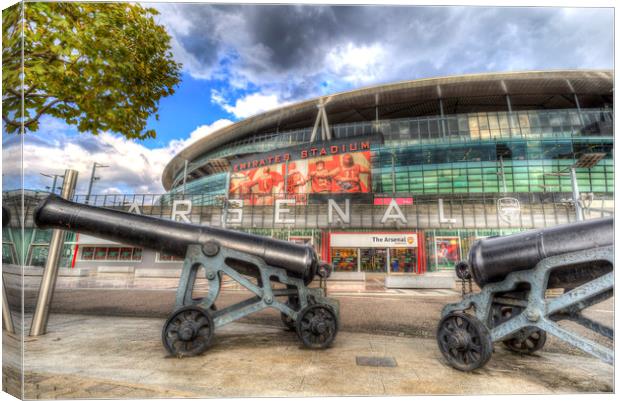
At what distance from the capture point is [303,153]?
77.5 ft

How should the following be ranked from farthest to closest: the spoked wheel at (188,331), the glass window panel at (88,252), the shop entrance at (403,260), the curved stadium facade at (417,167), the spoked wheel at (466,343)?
the glass window panel at (88,252)
the shop entrance at (403,260)
the curved stadium facade at (417,167)
the spoked wheel at (188,331)
the spoked wheel at (466,343)

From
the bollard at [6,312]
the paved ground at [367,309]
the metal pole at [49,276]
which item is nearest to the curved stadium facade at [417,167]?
the paved ground at [367,309]

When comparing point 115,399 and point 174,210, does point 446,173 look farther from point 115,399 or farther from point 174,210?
point 115,399

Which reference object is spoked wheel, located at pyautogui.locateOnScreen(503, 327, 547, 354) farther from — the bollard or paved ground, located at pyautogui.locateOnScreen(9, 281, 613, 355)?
the bollard

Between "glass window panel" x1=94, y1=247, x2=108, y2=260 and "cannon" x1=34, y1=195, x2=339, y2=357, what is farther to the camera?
"glass window panel" x1=94, y1=247, x2=108, y2=260

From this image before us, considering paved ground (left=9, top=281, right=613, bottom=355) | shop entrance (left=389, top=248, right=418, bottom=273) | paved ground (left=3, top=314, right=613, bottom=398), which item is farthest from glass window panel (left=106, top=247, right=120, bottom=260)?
shop entrance (left=389, top=248, right=418, bottom=273)

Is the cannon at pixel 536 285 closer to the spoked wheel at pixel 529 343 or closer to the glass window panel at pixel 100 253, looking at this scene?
the spoked wheel at pixel 529 343

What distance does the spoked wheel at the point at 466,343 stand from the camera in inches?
121

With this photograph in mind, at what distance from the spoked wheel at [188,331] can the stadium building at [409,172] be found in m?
1.71

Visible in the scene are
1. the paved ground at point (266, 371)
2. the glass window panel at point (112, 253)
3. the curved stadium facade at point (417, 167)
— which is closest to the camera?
the paved ground at point (266, 371)

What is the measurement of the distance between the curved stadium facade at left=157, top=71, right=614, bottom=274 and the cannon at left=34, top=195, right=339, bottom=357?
361 cm

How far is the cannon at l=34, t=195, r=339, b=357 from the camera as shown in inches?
152

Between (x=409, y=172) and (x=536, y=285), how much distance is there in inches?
785

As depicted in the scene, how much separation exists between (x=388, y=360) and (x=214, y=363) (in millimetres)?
1929
